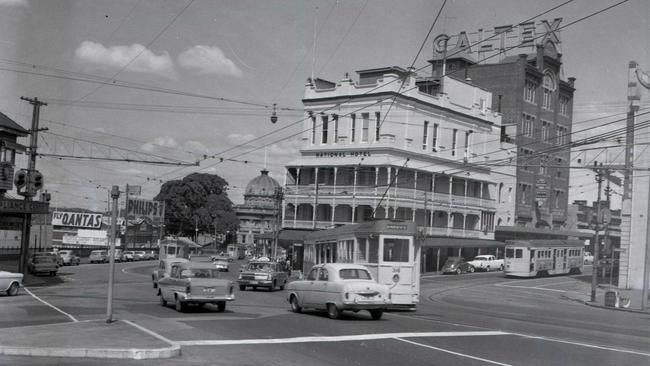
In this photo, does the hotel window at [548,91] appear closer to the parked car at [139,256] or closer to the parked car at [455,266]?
the parked car at [455,266]

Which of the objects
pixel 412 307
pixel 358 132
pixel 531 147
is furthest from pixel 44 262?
pixel 531 147

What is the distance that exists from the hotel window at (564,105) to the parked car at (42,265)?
60.7 m

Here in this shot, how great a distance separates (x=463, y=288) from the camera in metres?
44.5

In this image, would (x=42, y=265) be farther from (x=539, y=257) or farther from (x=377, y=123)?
(x=539, y=257)

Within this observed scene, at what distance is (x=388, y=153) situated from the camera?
6103cm

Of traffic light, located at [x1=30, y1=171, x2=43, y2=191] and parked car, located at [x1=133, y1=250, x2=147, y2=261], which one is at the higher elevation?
traffic light, located at [x1=30, y1=171, x2=43, y2=191]

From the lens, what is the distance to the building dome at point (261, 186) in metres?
145

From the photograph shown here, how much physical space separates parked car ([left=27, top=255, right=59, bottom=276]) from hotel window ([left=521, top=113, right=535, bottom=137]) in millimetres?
50398

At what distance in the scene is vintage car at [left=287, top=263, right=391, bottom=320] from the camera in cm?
1931

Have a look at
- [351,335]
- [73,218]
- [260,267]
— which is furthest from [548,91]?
[351,335]

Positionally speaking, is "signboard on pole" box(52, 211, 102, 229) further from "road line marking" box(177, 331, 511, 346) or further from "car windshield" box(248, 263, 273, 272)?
"road line marking" box(177, 331, 511, 346)

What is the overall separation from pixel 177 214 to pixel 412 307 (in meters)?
82.5

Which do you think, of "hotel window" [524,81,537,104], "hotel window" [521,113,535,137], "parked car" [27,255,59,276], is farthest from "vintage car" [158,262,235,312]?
"hotel window" [524,81,537,104]

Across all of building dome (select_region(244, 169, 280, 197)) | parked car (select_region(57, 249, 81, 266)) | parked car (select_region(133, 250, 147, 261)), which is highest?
building dome (select_region(244, 169, 280, 197))
